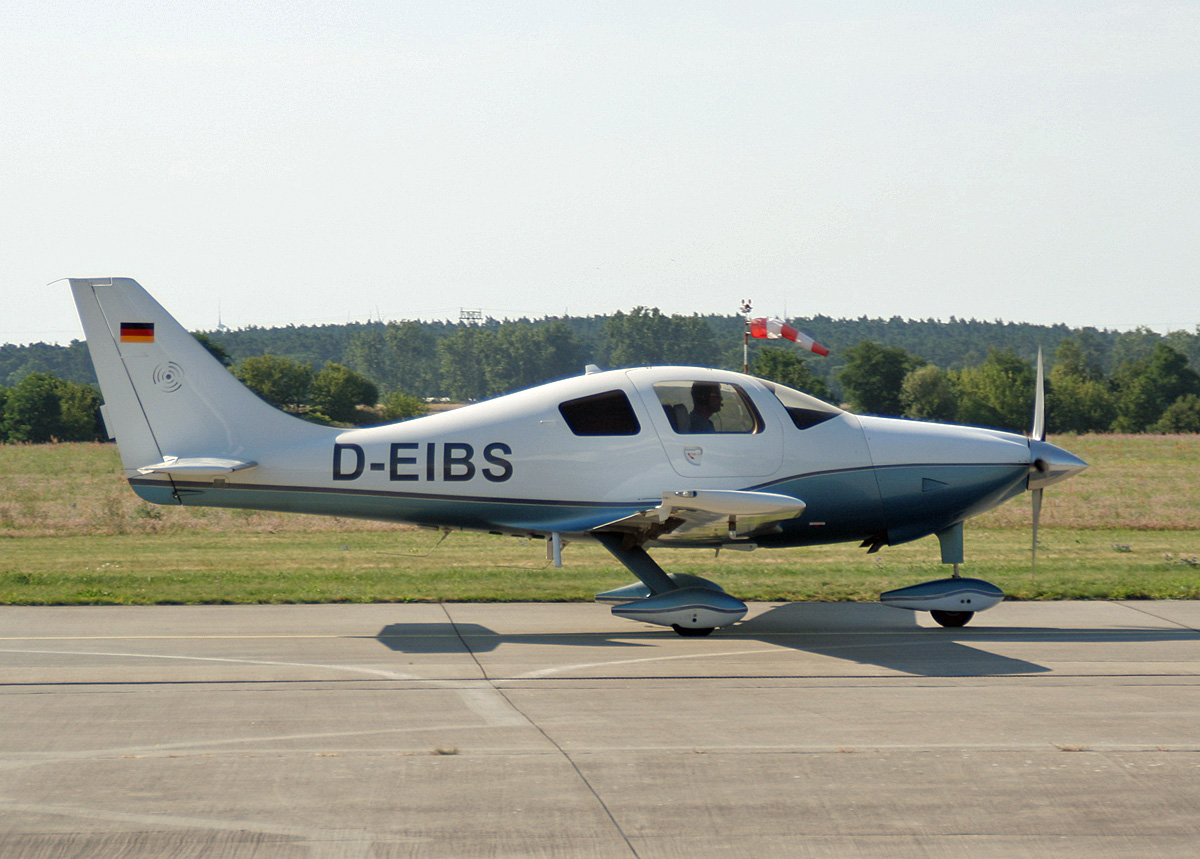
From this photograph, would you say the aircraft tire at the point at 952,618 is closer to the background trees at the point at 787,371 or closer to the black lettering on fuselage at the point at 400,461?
the black lettering on fuselage at the point at 400,461

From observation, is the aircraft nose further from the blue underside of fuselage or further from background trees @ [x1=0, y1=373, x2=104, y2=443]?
background trees @ [x1=0, y1=373, x2=104, y2=443]

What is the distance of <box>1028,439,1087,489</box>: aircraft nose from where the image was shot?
1277cm

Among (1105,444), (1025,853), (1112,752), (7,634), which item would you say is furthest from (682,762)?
(1105,444)

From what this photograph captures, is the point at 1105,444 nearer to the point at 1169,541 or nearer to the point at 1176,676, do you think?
the point at 1169,541

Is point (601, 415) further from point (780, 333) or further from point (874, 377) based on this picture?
point (874, 377)

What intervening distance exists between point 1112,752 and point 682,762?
284cm

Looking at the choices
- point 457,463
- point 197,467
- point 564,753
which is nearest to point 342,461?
point 457,463

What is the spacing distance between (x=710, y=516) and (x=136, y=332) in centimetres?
648

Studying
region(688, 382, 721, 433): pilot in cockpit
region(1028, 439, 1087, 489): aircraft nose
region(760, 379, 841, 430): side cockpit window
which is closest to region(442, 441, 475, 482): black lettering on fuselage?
region(688, 382, 721, 433): pilot in cockpit

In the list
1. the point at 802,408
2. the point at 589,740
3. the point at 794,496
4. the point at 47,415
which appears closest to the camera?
the point at 589,740

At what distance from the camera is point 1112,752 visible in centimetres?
741

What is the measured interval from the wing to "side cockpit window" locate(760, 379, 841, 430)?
975mm

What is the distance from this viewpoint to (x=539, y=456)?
40.5ft

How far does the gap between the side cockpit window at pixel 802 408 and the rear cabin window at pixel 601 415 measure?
163 cm
